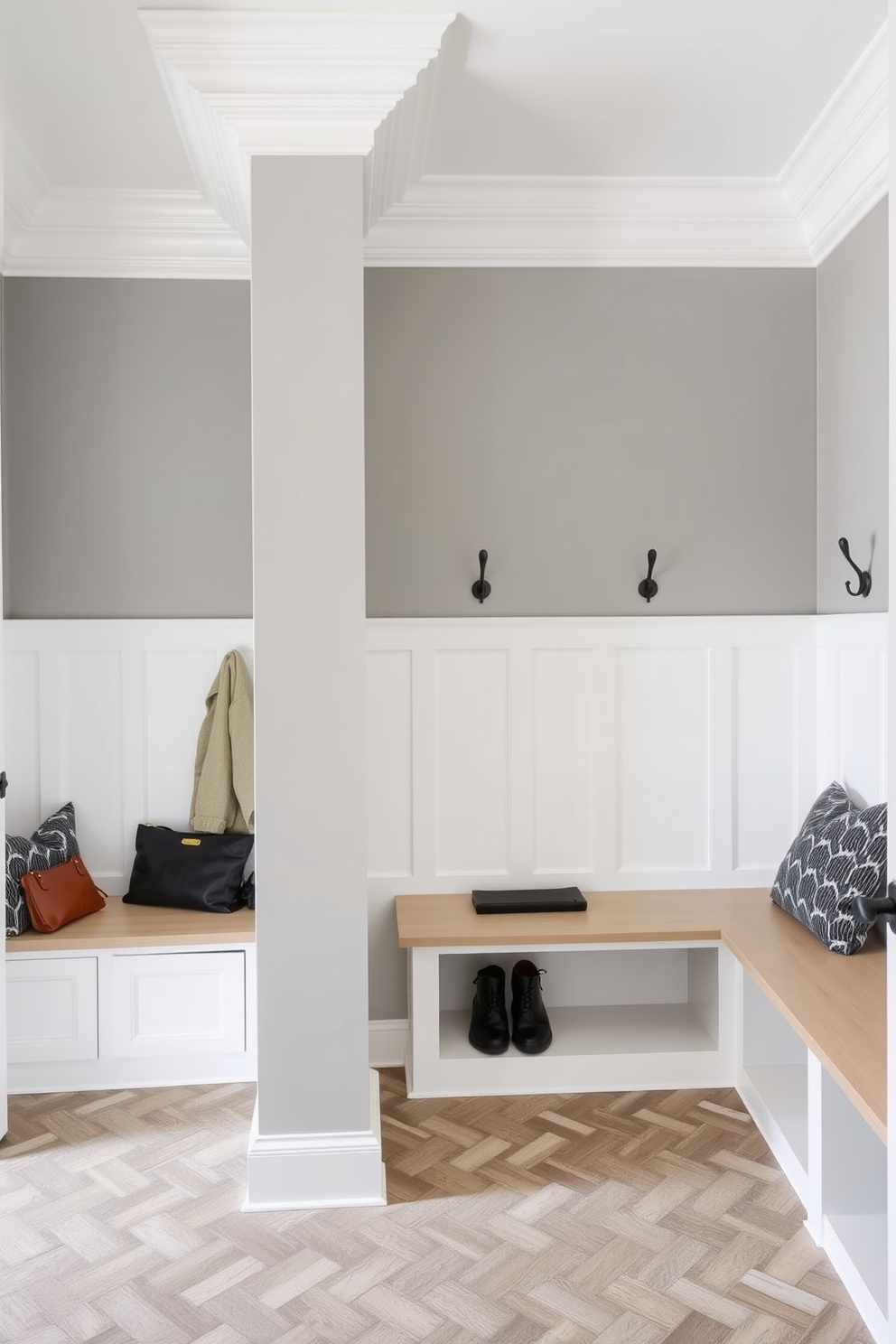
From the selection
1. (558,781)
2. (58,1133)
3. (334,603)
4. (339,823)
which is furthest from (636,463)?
(58,1133)

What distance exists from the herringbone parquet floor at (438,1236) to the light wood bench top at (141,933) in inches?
16.6

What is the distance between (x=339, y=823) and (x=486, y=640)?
93cm

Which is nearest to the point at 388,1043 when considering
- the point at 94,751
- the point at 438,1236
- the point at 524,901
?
the point at 524,901

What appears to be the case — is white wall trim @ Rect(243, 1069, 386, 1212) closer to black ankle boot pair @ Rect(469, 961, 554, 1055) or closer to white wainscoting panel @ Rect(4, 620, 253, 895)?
black ankle boot pair @ Rect(469, 961, 554, 1055)

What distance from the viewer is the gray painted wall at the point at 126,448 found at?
3008mm

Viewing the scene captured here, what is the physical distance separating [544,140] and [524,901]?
204 centimetres

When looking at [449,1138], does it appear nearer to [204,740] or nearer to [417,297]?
[204,740]

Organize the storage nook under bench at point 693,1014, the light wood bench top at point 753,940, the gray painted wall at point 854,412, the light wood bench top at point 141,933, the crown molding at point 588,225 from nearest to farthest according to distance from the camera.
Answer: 1. the light wood bench top at point 753,940
2. the storage nook under bench at point 693,1014
3. the gray painted wall at point 854,412
4. the light wood bench top at point 141,933
5. the crown molding at point 588,225

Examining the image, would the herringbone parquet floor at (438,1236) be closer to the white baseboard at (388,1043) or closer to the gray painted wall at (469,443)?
the white baseboard at (388,1043)

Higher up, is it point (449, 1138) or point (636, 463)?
point (636, 463)

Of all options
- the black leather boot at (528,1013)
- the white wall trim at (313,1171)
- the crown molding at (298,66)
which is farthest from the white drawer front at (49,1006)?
the crown molding at (298,66)

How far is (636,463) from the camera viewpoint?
299 centimetres

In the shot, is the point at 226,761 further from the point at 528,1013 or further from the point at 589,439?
the point at 589,439

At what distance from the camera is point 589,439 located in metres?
2.98
